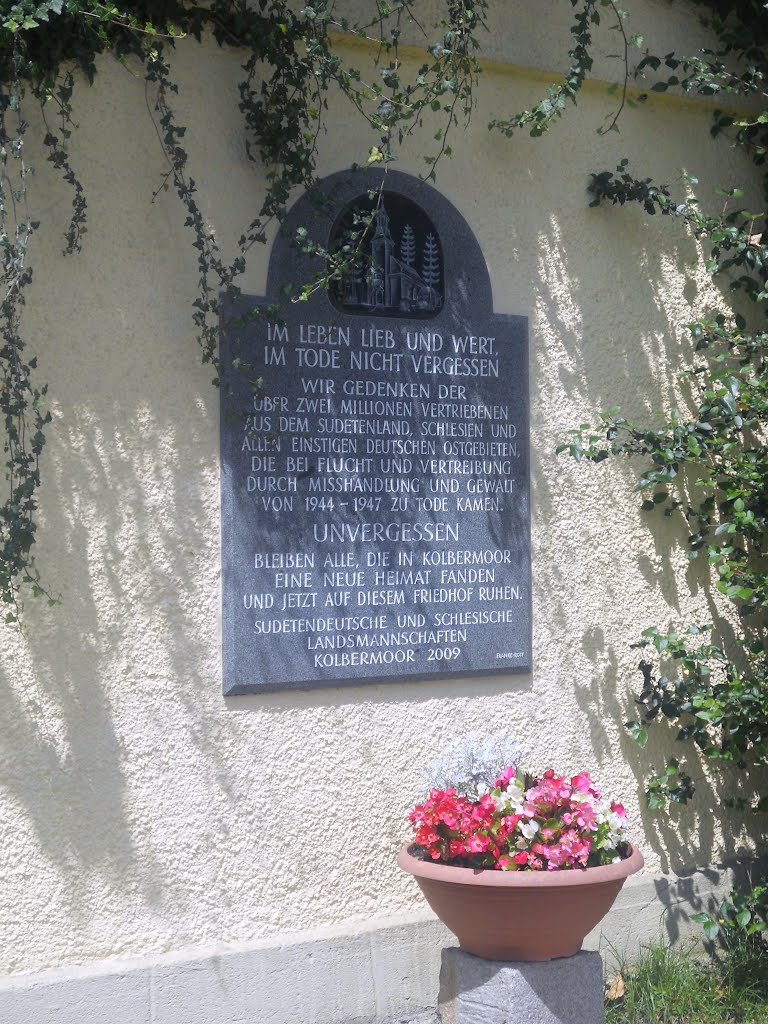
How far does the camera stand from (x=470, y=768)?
3.48m

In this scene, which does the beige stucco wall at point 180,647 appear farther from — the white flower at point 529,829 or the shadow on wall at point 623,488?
the white flower at point 529,829

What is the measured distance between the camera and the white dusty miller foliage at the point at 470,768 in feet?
11.4

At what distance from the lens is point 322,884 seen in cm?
375

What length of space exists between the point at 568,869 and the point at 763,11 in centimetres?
337

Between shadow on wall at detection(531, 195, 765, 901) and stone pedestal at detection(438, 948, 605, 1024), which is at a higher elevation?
shadow on wall at detection(531, 195, 765, 901)

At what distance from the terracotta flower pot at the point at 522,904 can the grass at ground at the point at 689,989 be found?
0.78 m

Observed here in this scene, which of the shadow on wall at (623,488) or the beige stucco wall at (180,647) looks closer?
the beige stucco wall at (180,647)

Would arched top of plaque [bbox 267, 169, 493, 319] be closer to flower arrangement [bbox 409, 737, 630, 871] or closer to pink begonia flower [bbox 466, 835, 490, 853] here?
flower arrangement [bbox 409, 737, 630, 871]

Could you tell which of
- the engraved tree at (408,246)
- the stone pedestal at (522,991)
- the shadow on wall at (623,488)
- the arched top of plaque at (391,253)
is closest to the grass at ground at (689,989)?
the shadow on wall at (623,488)

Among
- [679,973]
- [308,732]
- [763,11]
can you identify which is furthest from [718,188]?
[679,973]

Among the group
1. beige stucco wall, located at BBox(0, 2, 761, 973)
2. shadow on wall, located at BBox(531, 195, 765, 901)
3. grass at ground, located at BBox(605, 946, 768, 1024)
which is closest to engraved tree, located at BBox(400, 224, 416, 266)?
beige stucco wall, located at BBox(0, 2, 761, 973)

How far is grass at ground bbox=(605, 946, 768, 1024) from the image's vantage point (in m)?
3.91

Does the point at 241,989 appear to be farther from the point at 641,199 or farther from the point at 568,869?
the point at 641,199

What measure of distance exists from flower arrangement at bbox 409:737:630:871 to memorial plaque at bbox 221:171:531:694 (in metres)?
0.63
